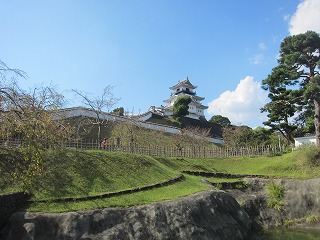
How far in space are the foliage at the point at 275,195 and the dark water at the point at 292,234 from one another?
205 centimetres

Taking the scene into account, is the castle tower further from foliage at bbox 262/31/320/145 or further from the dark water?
the dark water

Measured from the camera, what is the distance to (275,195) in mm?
20438

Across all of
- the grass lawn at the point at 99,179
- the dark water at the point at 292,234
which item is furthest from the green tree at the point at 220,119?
the dark water at the point at 292,234

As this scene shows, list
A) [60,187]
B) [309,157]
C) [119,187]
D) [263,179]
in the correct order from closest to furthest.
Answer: [60,187], [119,187], [263,179], [309,157]

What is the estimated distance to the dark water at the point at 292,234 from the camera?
16.2m

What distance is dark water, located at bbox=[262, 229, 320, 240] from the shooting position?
1622cm

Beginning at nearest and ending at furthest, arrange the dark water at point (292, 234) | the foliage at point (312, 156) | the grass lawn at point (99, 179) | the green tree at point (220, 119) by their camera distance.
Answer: the grass lawn at point (99, 179)
the dark water at point (292, 234)
the foliage at point (312, 156)
the green tree at point (220, 119)

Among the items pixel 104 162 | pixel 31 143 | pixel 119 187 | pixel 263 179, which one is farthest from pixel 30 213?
pixel 263 179

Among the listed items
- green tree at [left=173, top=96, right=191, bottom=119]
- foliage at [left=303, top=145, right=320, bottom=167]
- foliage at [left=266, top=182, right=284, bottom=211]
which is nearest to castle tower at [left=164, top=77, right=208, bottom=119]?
green tree at [left=173, top=96, right=191, bottom=119]

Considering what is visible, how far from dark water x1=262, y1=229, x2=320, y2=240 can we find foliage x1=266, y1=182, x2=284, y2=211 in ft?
6.73

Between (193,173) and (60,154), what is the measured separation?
34.3ft

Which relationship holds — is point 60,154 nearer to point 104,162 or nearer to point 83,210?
point 104,162

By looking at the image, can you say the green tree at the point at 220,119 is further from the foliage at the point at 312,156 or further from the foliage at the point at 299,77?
the foliage at the point at 312,156

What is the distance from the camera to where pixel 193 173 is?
23.5 m
